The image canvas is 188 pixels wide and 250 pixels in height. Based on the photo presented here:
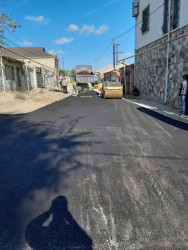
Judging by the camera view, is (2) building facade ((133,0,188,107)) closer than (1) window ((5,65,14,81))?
Yes

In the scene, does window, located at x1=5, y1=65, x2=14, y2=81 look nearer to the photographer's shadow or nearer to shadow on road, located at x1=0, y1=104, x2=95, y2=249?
shadow on road, located at x1=0, y1=104, x2=95, y2=249

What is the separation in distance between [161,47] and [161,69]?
1.44 metres

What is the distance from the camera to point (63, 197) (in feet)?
9.41

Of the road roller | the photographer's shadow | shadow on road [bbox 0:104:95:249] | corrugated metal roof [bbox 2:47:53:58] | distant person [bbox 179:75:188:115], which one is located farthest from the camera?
corrugated metal roof [bbox 2:47:53:58]

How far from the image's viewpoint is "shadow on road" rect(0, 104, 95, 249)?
96.0 inches

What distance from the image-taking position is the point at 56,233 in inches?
86.8

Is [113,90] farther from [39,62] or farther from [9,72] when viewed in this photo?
[39,62]

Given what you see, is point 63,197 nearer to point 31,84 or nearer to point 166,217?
point 166,217

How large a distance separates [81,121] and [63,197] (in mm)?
5230

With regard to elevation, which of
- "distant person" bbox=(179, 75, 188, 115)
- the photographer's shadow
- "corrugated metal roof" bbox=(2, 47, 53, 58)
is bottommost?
the photographer's shadow

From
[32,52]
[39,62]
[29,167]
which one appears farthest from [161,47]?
[32,52]

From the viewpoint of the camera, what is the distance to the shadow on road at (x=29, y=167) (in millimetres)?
2439

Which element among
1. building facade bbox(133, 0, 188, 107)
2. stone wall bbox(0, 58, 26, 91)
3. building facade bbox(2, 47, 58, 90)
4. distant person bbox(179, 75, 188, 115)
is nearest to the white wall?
building facade bbox(133, 0, 188, 107)

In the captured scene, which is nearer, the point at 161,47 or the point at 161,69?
the point at 161,47
